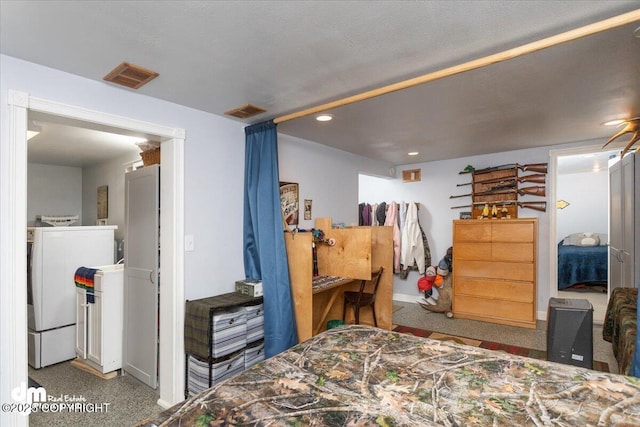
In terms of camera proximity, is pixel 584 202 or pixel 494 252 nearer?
pixel 494 252

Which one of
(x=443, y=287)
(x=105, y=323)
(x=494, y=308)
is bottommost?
(x=494, y=308)

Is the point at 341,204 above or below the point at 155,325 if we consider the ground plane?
above

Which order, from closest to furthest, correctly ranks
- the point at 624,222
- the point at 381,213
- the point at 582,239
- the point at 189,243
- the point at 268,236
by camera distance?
1. the point at 189,243
2. the point at 268,236
3. the point at 624,222
4. the point at 381,213
5. the point at 582,239

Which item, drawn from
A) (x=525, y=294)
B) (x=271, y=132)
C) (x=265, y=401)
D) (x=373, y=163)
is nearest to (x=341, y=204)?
(x=373, y=163)

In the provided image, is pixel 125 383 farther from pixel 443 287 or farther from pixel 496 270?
pixel 496 270

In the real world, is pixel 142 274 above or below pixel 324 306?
above

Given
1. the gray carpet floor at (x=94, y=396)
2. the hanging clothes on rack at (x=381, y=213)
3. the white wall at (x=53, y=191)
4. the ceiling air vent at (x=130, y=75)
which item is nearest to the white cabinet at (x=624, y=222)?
the hanging clothes on rack at (x=381, y=213)

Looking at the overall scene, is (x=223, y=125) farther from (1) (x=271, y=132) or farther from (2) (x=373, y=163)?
(2) (x=373, y=163)

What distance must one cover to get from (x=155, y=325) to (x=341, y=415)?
→ 2255mm

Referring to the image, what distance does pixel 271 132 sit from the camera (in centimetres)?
285

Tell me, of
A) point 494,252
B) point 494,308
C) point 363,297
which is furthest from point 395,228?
point 363,297

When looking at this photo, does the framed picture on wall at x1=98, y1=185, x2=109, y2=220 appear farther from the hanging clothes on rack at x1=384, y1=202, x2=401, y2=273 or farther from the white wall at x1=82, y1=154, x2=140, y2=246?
the hanging clothes on rack at x1=384, y1=202, x2=401, y2=273

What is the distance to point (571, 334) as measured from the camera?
7.98ft

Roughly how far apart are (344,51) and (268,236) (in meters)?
1.58
